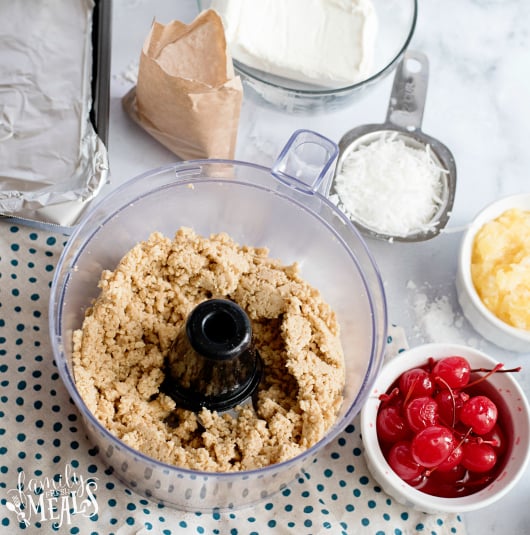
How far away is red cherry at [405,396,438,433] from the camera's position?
868 millimetres

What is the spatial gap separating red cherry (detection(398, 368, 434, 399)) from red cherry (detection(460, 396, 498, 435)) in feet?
0.14

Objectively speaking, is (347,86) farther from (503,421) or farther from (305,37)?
(503,421)

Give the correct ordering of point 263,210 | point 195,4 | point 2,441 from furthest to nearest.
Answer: point 195,4, point 263,210, point 2,441

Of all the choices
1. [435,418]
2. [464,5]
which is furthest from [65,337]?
[464,5]

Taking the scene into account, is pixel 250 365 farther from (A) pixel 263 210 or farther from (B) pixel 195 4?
(B) pixel 195 4

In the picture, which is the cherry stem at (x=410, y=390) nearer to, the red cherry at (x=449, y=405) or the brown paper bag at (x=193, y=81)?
the red cherry at (x=449, y=405)

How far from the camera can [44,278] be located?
95 centimetres

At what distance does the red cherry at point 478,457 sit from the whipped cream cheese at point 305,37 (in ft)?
1.62

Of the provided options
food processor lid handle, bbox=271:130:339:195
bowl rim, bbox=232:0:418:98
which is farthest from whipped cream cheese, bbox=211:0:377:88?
food processor lid handle, bbox=271:130:339:195

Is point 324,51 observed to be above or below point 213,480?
above

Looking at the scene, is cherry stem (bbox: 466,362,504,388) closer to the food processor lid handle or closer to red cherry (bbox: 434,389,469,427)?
red cherry (bbox: 434,389,469,427)

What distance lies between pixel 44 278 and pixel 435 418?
0.46 metres

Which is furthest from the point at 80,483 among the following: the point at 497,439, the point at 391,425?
the point at 497,439

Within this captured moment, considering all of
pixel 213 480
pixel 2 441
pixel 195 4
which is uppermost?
pixel 195 4
